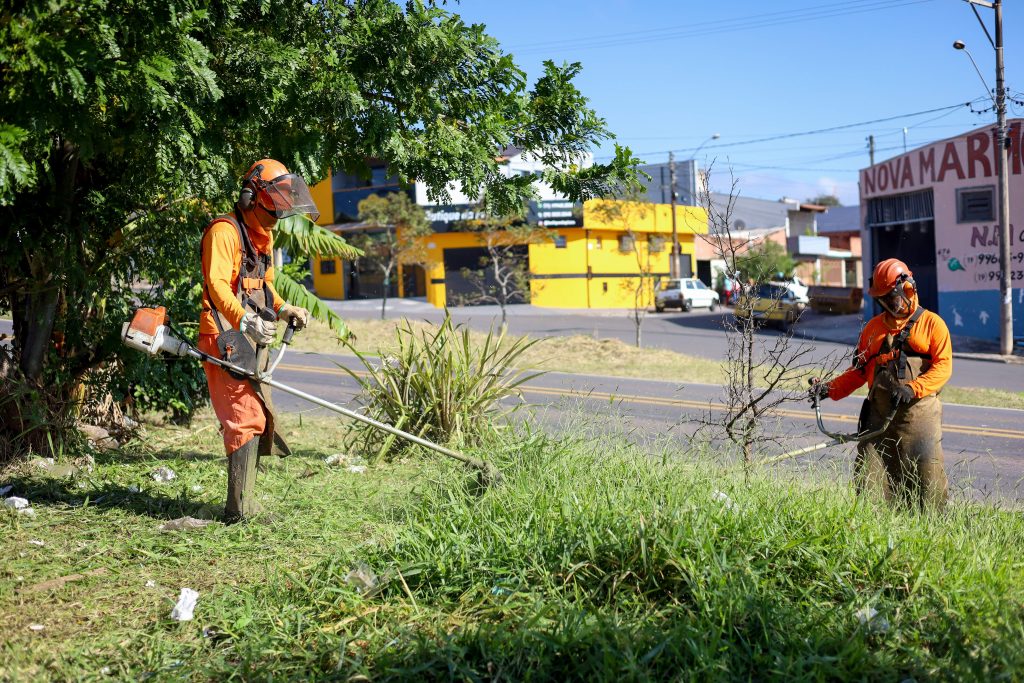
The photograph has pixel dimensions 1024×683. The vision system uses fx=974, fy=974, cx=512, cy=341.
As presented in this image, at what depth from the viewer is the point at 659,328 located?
34062mm

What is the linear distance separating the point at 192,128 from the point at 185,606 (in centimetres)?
300

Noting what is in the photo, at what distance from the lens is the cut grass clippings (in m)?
15.4

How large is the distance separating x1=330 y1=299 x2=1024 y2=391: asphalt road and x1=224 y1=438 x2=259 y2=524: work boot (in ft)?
32.5

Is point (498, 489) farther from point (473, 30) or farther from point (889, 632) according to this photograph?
point (473, 30)

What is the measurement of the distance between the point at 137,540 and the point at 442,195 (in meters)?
3.20

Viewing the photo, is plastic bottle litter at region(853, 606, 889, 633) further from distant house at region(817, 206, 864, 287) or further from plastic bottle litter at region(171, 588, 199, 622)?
distant house at region(817, 206, 864, 287)

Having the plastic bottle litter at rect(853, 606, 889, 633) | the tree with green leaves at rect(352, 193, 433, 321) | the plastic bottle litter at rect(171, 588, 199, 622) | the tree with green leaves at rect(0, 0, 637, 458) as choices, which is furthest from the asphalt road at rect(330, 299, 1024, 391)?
the plastic bottle litter at rect(853, 606, 889, 633)

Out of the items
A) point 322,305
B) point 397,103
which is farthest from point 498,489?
point 322,305

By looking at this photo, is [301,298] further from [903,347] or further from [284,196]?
[903,347]

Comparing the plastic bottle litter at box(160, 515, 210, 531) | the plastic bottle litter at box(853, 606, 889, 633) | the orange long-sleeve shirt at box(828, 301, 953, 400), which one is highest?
the orange long-sleeve shirt at box(828, 301, 953, 400)

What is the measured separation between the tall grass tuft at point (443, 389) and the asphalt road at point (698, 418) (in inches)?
16.8

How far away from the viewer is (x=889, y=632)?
3457mm

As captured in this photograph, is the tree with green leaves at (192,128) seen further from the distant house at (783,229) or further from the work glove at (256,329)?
the distant house at (783,229)

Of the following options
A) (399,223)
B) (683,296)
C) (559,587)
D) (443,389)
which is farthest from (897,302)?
(683,296)
